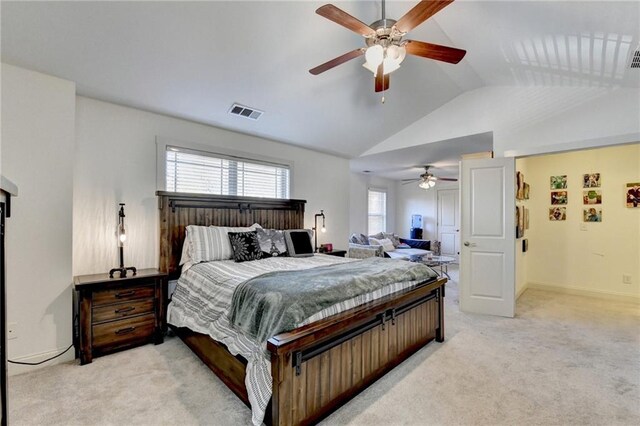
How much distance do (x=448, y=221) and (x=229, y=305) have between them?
791cm

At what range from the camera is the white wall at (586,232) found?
4668 mm

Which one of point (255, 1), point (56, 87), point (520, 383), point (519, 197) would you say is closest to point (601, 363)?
point (520, 383)

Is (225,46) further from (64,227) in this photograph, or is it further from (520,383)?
(520,383)

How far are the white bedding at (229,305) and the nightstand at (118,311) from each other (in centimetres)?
18

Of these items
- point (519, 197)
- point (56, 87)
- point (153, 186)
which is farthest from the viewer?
point (519, 197)

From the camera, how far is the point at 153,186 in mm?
3518

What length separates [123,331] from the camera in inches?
113

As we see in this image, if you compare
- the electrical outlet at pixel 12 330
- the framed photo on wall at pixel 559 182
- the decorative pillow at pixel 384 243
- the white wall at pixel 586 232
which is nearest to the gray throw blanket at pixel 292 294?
the electrical outlet at pixel 12 330

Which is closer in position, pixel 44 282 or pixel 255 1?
pixel 255 1

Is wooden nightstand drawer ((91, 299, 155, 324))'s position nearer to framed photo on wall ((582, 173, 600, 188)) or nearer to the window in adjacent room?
the window in adjacent room

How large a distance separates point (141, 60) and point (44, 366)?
2888 millimetres

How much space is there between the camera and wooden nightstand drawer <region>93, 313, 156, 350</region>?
274 cm

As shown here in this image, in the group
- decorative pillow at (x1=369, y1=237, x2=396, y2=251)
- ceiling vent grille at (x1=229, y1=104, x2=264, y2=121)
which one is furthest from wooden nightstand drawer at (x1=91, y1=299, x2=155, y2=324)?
decorative pillow at (x1=369, y1=237, x2=396, y2=251)

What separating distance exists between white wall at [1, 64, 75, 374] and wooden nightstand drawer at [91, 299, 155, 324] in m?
0.34
